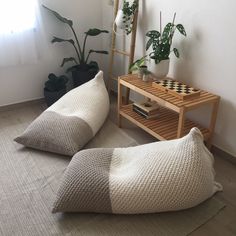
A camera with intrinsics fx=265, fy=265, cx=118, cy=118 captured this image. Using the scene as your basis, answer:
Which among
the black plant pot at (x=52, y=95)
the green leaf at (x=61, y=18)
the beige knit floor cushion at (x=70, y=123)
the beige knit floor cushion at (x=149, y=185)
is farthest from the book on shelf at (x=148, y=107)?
the green leaf at (x=61, y=18)

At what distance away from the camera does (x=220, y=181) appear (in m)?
1.87

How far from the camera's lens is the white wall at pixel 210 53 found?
1867 mm

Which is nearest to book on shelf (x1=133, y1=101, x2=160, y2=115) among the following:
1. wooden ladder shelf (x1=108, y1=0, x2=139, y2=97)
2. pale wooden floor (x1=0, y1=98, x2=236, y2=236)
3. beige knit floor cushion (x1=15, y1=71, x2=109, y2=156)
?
pale wooden floor (x1=0, y1=98, x2=236, y2=236)

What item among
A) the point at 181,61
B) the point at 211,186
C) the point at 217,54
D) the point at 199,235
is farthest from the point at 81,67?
the point at 199,235

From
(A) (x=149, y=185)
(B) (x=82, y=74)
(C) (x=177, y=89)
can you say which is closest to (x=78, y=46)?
(B) (x=82, y=74)

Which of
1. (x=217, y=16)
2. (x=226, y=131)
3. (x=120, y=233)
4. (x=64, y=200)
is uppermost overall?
(x=217, y=16)

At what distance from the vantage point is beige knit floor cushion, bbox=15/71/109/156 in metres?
2.04

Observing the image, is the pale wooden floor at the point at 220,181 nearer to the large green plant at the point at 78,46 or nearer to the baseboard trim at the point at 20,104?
the baseboard trim at the point at 20,104

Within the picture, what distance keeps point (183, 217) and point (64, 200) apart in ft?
2.30

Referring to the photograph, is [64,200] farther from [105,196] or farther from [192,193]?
[192,193]

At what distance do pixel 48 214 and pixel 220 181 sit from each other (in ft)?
3.87

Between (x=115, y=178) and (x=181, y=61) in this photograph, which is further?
(x=181, y=61)

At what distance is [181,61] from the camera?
2.26 meters

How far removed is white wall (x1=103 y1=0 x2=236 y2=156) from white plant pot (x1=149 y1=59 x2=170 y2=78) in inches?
6.9
